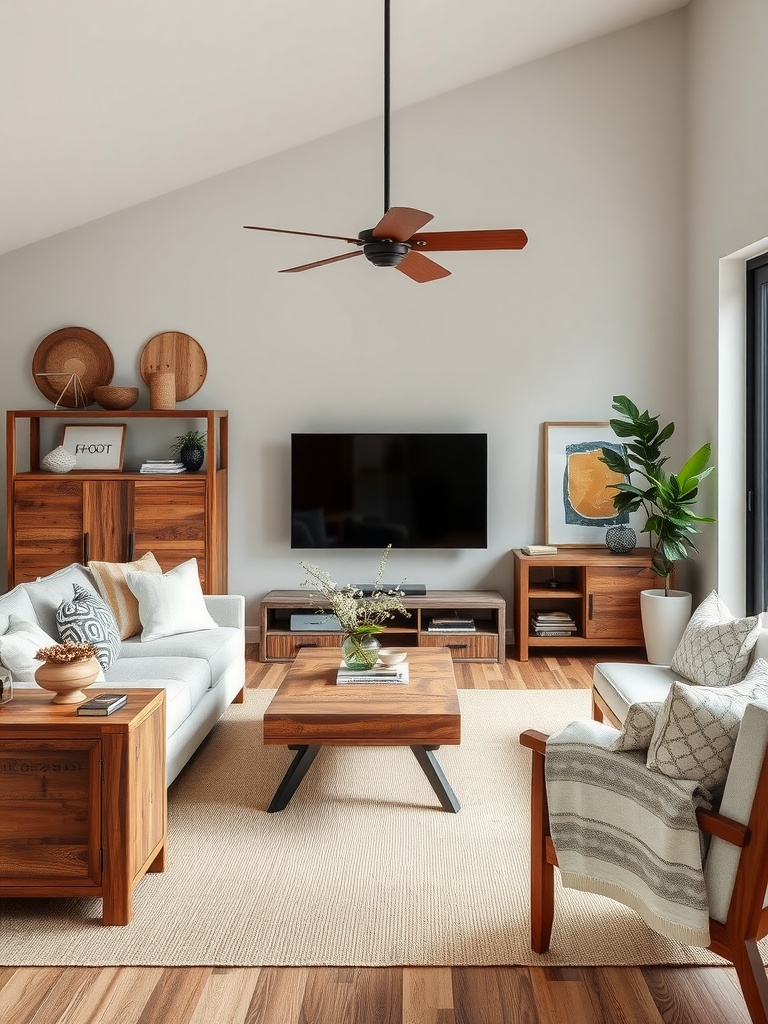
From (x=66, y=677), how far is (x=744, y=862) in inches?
73.6

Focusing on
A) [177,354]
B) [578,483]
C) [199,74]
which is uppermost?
[199,74]

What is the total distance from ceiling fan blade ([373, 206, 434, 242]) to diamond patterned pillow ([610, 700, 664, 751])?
161 centimetres

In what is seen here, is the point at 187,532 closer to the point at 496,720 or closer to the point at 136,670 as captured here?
the point at 136,670

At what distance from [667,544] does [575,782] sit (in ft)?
10.6

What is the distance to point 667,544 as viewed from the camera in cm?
521

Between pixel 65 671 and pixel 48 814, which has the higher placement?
pixel 65 671

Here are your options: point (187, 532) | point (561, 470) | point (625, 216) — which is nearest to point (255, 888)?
point (187, 532)

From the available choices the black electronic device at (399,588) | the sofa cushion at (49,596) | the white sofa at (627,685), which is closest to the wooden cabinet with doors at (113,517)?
the black electronic device at (399,588)

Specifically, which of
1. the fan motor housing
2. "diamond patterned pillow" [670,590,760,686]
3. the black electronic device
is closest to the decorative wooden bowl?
the black electronic device

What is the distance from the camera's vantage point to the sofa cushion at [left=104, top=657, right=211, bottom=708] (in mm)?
3506

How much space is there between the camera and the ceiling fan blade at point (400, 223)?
9.27ft

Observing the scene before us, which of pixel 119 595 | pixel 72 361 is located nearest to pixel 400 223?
pixel 119 595

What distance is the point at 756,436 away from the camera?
5.06 m

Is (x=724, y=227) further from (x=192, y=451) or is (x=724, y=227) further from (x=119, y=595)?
(x=119, y=595)
